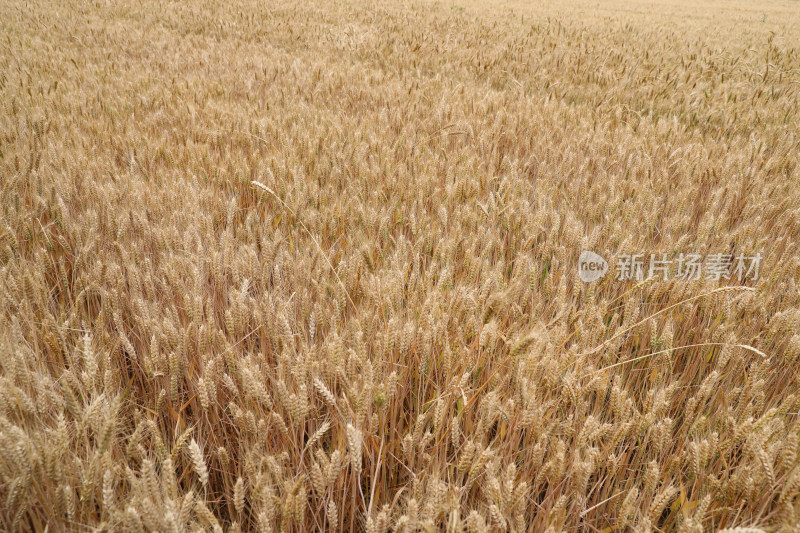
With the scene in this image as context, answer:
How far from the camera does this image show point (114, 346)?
1332mm

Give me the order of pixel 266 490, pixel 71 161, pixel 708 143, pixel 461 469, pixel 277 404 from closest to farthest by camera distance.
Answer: pixel 266 490, pixel 461 469, pixel 277 404, pixel 71 161, pixel 708 143

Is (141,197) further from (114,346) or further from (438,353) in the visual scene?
(438,353)

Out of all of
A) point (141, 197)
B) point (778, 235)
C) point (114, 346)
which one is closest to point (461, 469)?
point (114, 346)

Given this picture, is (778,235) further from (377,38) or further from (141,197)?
(377,38)

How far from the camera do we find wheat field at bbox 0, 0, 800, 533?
3.12ft

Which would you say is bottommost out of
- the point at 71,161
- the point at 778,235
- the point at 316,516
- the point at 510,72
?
the point at 316,516

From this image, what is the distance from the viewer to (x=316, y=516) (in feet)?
3.22

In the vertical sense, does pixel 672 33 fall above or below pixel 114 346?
above

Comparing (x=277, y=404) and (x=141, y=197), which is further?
(x=141, y=197)

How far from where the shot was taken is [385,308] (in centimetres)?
148

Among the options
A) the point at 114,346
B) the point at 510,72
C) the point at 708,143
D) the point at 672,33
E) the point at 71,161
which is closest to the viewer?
the point at 114,346

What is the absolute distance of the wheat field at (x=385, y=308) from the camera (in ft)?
3.12

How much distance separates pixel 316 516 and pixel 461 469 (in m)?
0.31

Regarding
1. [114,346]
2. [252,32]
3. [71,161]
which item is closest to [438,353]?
[114,346]
